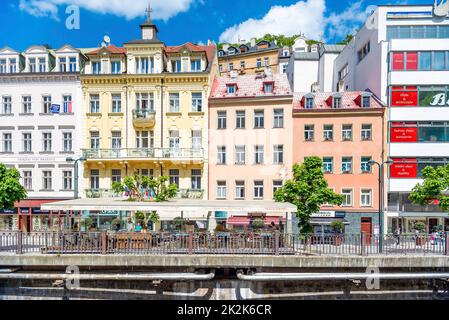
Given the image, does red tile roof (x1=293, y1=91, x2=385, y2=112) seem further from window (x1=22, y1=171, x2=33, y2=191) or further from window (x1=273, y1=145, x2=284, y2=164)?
window (x1=22, y1=171, x2=33, y2=191)

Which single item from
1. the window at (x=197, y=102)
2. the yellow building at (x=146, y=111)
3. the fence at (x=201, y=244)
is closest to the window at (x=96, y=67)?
the yellow building at (x=146, y=111)

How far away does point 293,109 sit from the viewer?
74.7 ft

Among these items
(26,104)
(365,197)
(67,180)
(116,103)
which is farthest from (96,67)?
(365,197)

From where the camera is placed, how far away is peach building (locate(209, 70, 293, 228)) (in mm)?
22688

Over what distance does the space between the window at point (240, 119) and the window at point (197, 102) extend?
8.27ft

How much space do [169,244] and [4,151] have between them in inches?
697

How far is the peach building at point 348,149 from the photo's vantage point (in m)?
22.1

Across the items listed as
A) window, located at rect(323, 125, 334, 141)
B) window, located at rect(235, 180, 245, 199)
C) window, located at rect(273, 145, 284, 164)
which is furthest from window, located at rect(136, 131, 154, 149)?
window, located at rect(323, 125, 334, 141)

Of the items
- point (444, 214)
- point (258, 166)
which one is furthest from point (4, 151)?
point (444, 214)

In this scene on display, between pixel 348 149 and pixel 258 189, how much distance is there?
6614 millimetres

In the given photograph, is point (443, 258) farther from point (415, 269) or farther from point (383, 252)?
point (383, 252)

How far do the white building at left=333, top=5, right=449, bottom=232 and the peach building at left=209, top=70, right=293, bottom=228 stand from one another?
21.9 feet

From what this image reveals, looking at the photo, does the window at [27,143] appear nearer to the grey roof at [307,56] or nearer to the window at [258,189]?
the window at [258,189]

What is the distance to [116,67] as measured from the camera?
75.9 feet
